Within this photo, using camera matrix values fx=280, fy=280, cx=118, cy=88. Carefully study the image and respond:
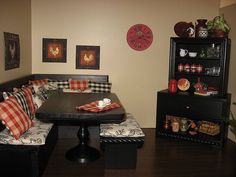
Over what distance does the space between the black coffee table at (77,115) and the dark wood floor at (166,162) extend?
0.13 meters

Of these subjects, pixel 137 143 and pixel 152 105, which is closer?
pixel 137 143

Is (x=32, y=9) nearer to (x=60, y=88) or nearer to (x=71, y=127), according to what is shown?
(x=60, y=88)

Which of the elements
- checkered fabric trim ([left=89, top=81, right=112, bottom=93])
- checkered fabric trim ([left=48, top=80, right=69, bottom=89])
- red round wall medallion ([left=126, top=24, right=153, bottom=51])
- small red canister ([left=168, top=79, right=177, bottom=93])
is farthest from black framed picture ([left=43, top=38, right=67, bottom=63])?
small red canister ([left=168, top=79, right=177, bottom=93])

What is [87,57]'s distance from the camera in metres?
4.62

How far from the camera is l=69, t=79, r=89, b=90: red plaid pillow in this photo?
4441mm

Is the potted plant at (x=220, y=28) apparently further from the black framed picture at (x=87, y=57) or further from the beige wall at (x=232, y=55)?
the black framed picture at (x=87, y=57)

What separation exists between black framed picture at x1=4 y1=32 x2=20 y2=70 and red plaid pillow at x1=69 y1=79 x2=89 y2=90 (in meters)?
0.90

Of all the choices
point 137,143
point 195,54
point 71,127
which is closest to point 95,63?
point 71,127

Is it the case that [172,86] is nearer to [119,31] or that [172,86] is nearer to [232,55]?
[232,55]

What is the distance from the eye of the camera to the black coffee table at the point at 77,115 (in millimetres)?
2668

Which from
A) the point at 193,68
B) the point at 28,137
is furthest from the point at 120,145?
the point at 193,68

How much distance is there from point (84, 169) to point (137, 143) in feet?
2.11

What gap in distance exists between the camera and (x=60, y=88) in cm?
439

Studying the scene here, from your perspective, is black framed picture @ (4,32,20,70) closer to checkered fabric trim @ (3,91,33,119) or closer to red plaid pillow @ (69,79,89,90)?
checkered fabric trim @ (3,91,33,119)
